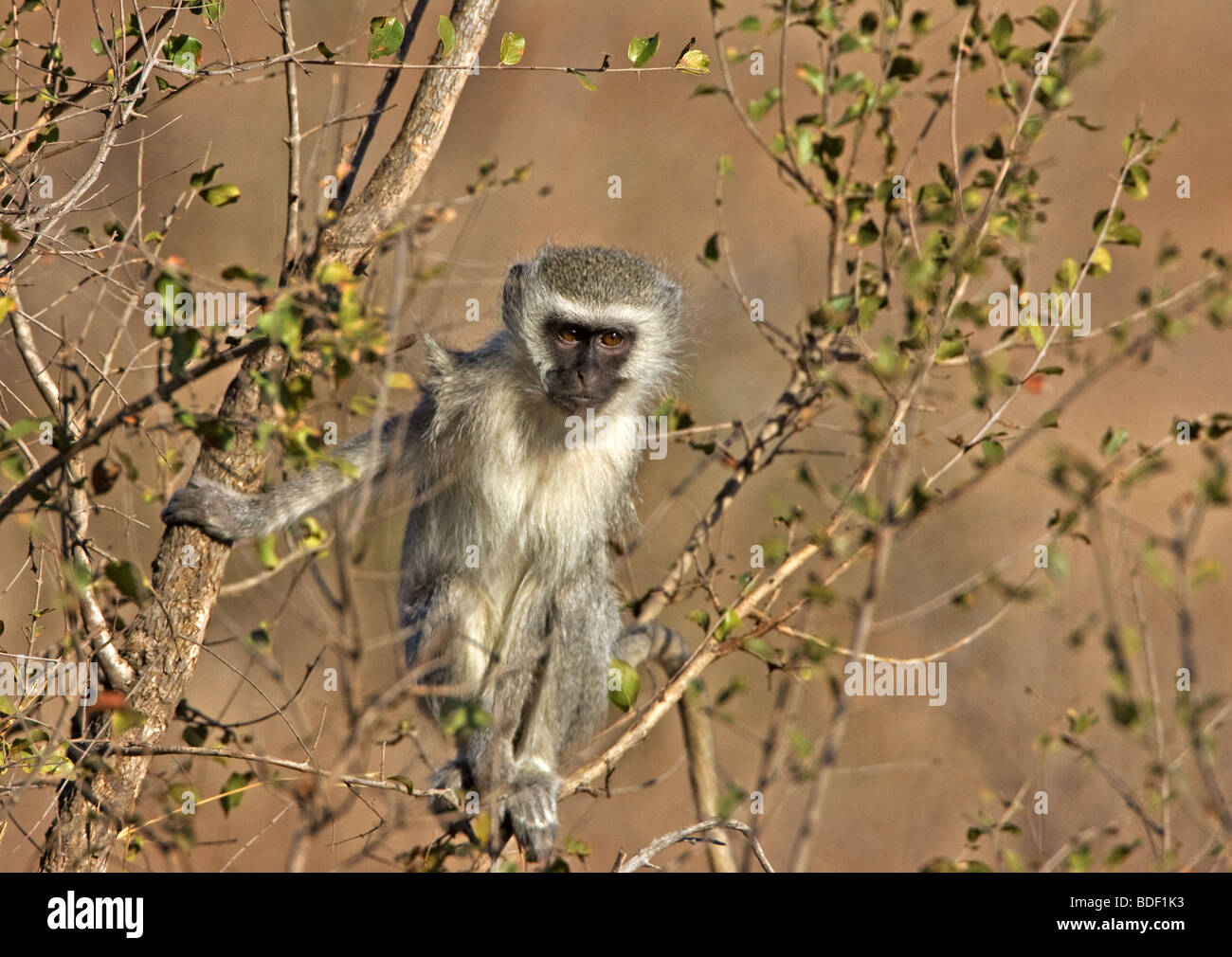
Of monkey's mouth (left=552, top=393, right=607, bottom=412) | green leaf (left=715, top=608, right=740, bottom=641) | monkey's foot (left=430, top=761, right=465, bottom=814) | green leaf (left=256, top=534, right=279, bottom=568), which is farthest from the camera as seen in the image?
monkey's mouth (left=552, top=393, right=607, bottom=412)

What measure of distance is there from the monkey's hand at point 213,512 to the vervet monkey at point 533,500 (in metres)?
0.75

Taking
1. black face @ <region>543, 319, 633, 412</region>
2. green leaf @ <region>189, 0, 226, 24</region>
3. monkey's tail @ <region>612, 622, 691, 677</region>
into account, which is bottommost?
monkey's tail @ <region>612, 622, 691, 677</region>

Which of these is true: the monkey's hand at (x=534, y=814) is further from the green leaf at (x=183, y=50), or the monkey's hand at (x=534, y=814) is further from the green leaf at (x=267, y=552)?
the green leaf at (x=183, y=50)

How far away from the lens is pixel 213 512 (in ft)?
13.6

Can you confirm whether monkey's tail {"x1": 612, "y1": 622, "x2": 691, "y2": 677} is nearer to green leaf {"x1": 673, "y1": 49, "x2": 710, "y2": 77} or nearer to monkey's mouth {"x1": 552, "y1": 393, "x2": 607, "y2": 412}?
monkey's mouth {"x1": 552, "y1": 393, "x2": 607, "y2": 412}

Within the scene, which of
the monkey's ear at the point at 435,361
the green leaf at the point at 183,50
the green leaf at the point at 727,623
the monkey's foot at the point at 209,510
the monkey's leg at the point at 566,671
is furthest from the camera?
the monkey's leg at the point at 566,671

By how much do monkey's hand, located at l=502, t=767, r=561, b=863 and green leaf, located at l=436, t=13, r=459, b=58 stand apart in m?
2.79

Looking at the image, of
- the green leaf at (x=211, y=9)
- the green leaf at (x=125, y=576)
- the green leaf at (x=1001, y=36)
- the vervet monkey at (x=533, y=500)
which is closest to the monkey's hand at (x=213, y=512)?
the vervet monkey at (x=533, y=500)

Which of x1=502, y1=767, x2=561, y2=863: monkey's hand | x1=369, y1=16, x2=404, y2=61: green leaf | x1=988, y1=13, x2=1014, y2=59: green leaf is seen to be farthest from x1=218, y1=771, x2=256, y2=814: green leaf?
x1=988, y1=13, x2=1014, y2=59: green leaf

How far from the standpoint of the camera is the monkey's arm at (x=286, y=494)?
411 centimetres

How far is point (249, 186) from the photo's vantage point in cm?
1155

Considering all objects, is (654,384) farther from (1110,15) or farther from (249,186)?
(249,186)

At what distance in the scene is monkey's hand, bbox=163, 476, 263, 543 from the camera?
13.4ft

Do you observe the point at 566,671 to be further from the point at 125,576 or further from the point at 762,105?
the point at 762,105
